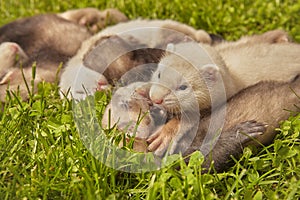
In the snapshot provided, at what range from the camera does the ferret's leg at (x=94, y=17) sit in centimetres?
559

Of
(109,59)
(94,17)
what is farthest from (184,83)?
(94,17)

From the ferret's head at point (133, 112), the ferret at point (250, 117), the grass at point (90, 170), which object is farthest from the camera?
the ferret's head at point (133, 112)

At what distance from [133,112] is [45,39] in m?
1.89

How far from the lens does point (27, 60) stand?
4.88m

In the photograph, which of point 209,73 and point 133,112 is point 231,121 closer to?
point 209,73

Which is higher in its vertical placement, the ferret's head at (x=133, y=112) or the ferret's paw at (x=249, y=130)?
the ferret's head at (x=133, y=112)

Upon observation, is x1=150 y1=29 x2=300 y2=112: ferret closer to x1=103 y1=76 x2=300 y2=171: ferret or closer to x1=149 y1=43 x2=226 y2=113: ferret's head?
x1=149 y1=43 x2=226 y2=113: ferret's head

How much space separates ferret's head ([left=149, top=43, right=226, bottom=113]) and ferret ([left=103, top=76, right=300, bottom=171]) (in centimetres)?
8

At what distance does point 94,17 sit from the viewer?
571cm

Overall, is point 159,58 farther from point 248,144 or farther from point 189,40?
point 248,144

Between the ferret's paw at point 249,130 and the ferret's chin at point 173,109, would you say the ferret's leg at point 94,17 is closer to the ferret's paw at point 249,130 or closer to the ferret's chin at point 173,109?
the ferret's chin at point 173,109

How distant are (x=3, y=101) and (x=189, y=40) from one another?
1.39 metres

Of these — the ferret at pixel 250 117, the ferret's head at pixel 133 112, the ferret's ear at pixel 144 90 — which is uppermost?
the ferret's ear at pixel 144 90

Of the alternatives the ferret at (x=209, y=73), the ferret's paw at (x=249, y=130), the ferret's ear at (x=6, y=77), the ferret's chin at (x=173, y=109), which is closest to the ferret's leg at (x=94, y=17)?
the ferret's ear at (x=6, y=77)
